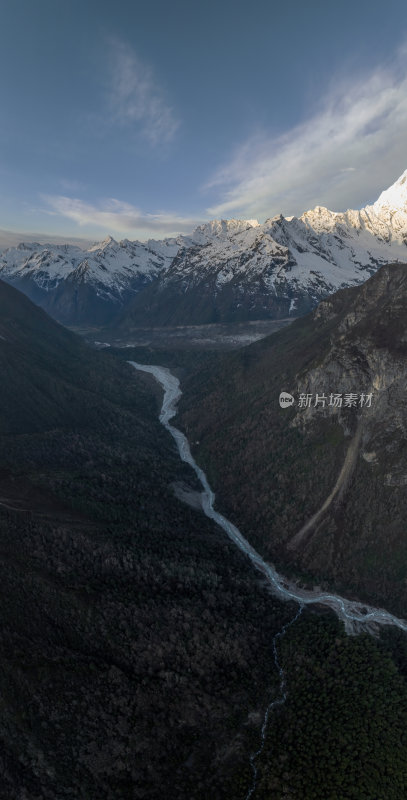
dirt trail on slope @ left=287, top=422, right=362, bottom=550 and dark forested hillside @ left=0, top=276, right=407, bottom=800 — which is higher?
dirt trail on slope @ left=287, top=422, right=362, bottom=550

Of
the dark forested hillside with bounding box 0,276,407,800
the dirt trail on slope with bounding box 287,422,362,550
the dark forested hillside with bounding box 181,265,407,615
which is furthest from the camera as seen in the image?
the dirt trail on slope with bounding box 287,422,362,550

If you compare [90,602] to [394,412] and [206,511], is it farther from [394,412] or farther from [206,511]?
[394,412]

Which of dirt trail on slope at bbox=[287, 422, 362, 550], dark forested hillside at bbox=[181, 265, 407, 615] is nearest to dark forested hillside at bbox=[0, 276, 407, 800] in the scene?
dark forested hillside at bbox=[181, 265, 407, 615]

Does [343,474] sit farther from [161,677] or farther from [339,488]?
[161,677]

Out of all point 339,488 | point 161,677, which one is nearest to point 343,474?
→ point 339,488

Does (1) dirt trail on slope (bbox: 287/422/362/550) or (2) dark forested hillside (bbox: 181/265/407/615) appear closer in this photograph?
(2) dark forested hillside (bbox: 181/265/407/615)

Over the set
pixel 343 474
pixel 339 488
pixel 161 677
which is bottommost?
pixel 161 677

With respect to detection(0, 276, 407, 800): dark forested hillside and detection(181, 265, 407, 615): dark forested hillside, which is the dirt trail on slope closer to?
detection(181, 265, 407, 615): dark forested hillside

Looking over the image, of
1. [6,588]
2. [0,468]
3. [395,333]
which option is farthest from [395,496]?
[0,468]
